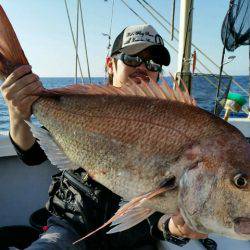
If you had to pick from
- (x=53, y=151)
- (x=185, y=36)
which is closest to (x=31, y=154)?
(x=53, y=151)

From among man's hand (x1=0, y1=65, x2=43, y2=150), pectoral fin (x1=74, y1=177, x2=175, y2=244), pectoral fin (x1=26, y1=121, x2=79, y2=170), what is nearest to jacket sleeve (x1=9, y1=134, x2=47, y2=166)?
man's hand (x1=0, y1=65, x2=43, y2=150)

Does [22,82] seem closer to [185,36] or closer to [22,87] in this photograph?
[22,87]

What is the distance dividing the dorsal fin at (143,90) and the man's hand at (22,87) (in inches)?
10.7

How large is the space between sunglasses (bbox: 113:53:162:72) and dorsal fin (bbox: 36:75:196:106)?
44.7 inches

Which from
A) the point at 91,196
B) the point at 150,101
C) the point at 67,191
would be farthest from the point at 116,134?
the point at 67,191

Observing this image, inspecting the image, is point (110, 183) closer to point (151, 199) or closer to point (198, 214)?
point (151, 199)

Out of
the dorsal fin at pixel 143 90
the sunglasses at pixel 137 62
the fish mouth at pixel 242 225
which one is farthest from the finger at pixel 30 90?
the fish mouth at pixel 242 225

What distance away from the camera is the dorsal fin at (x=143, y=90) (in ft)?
6.05

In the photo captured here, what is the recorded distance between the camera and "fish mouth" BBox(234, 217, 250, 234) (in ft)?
5.22

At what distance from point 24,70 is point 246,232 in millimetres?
1523

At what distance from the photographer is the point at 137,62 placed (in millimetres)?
3098

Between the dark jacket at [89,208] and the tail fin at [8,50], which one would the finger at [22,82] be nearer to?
the tail fin at [8,50]

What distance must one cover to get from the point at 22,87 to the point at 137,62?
1.22m

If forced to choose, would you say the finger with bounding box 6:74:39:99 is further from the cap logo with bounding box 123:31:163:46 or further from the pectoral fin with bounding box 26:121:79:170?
the cap logo with bounding box 123:31:163:46
